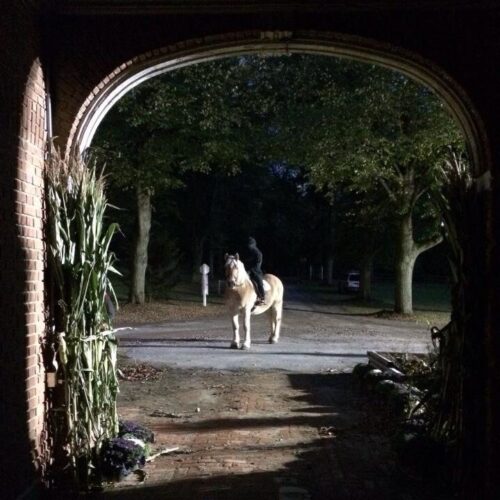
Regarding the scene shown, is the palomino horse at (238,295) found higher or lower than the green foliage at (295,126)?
lower

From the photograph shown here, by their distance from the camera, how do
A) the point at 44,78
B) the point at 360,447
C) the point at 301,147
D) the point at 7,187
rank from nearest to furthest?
the point at 7,187
the point at 44,78
the point at 360,447
the point at 301,147

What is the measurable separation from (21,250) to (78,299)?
2.72ft

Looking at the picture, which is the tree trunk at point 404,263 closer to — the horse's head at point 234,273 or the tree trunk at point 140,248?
the tree trunk at point 140,248

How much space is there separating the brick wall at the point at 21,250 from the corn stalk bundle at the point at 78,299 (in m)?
0.15

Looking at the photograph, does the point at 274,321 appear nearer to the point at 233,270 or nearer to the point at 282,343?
the point at 282,343

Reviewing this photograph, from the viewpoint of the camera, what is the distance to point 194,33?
19.5 ft

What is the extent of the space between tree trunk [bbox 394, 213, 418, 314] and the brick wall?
2029 cm

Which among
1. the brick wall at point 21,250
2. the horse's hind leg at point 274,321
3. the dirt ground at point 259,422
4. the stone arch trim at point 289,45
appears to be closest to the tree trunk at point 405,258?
the dirt ground at point 259,422

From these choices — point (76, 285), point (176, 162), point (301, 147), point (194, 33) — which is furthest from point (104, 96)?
point (176, 162)

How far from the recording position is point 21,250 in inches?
198

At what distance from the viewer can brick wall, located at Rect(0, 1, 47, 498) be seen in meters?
4.67

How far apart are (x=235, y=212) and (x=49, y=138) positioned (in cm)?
4391

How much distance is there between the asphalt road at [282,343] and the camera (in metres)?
13.4

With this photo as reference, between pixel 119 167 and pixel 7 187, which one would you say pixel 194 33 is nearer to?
pixel 7 187
